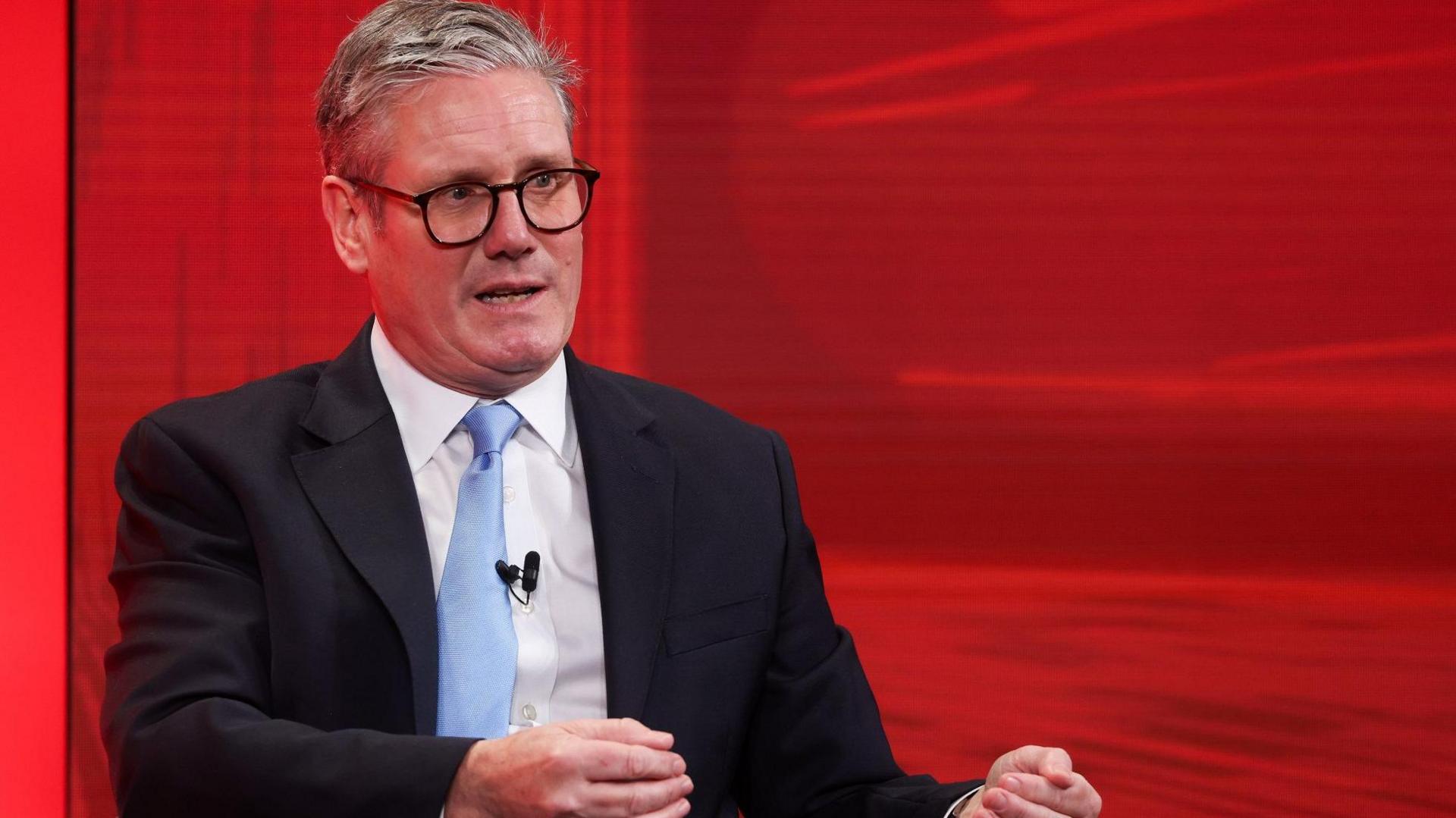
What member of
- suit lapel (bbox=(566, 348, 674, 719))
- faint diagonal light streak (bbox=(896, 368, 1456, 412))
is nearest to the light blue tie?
suit lapel (bbox=(566, 348, 674, 719))

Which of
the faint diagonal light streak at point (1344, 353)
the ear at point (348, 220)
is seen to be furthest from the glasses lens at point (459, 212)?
the faint diagonal light streak at point (1344, 353)

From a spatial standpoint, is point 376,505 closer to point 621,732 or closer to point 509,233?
point 509,233

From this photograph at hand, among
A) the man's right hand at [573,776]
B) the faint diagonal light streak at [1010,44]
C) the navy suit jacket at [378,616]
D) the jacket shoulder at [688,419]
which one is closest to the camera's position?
the man's right hand at [573,776]

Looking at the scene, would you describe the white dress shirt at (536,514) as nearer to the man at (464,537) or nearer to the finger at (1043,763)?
the man at (464,537)

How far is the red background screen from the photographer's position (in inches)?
98.0

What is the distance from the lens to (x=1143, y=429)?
8.27 ft

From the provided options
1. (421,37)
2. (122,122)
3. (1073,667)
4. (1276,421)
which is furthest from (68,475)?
(1276,421)

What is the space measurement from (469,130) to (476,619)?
531 millimetres

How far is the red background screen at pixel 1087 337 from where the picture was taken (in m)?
2.49

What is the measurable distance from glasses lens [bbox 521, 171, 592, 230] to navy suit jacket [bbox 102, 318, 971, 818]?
214mm

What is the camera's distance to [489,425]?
1.67 metres

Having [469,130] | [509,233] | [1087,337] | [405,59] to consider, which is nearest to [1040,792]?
[509,233]

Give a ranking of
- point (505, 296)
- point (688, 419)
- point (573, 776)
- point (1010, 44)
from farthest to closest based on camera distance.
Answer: point (1010, 44) < point (688, 419) < point (505, 296) < point (573, 776)

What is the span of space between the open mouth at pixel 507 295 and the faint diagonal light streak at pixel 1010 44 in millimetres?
991
